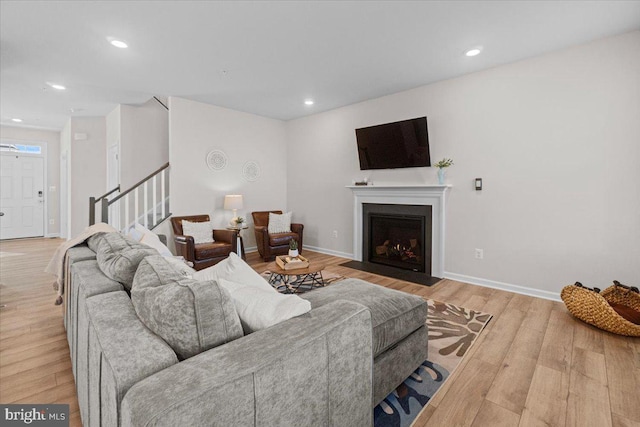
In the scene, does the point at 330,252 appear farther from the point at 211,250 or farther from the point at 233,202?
the point at 211,250

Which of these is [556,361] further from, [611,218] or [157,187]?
[157,187]

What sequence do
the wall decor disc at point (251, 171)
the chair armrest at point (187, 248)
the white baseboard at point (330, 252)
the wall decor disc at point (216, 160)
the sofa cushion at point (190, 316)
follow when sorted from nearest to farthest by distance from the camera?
the sofa cushion at point (190, 316) < the chair armrest at point (187, 248) < the wall decor disc at point (216, 160) < the white baseboard at point (330, 252) < the wall decor disc at point (251, 171)

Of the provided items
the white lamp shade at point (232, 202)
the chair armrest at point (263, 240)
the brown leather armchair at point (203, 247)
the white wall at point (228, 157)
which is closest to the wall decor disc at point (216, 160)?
the white wall at point (228, 157)

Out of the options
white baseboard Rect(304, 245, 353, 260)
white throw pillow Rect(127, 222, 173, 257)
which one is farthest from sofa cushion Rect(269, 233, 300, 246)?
white throw pillow Rect(127, 222, 173, 257)

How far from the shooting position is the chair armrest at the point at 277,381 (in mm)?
720

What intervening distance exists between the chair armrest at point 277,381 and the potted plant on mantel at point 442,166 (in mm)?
3047

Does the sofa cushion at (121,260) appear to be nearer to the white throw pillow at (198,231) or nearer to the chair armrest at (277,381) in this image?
the chair armrest at (277,381)

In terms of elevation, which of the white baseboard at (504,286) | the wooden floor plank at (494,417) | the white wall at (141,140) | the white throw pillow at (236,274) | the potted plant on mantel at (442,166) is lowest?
the wooden floor plank at (494,417)

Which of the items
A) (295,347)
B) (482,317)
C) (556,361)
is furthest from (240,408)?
(482,317)

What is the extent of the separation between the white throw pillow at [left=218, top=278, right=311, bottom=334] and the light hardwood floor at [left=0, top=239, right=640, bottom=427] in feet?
3.11

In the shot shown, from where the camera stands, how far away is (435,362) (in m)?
1.99

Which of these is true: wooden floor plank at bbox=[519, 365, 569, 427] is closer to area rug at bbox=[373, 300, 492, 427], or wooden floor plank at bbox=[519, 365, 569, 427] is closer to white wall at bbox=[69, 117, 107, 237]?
area rug at bbox=[373, 300, 492, 427]

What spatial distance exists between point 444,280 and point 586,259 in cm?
A: 144

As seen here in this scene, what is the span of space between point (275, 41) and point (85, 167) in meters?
5.42
